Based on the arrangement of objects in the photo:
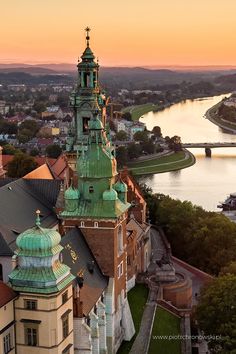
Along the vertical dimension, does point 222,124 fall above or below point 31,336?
below

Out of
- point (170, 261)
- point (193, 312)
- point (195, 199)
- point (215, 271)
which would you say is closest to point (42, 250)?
point (193, 312)

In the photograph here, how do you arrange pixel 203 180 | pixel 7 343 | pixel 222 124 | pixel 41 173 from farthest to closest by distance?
pixel 222 124
pixel 203 180
pixel 41 173
pixel 7 343

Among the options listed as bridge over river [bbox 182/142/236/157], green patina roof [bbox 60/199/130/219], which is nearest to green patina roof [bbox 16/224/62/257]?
green patina roof [bbox 60/199/130/219]

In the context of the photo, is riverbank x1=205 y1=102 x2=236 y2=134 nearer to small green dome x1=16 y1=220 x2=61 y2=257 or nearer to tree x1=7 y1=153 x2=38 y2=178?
tree x1=7 y1=153 x2=38 y2=178

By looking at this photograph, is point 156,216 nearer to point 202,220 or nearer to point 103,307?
point 202,220

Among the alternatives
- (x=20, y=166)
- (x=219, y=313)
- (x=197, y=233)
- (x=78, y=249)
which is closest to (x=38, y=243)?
(x=78, y=249)

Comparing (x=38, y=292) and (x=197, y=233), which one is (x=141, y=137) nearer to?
(x=197, y=233)
